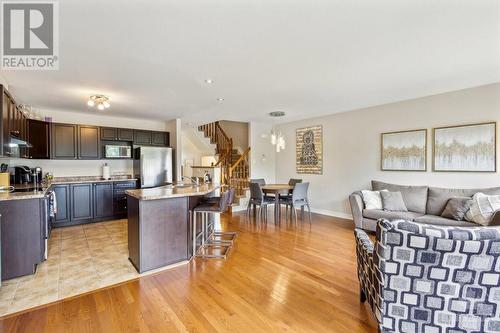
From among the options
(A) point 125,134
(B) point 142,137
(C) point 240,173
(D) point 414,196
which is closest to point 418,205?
(D) point 414,196

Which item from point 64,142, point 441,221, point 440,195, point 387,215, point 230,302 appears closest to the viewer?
point 230,302

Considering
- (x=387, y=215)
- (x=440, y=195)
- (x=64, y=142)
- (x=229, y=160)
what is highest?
(x=64, y=142)

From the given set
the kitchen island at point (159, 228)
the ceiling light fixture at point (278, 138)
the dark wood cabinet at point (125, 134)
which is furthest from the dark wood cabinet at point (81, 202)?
the ceiling light fixture at point (278, 138)

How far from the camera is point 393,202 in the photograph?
14.3 ft

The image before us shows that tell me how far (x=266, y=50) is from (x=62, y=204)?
4.80 metres

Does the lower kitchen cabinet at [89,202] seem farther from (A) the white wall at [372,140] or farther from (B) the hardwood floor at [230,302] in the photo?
(A) the white wall at [372,140]

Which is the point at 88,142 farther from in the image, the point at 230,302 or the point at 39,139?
the point at 230,302

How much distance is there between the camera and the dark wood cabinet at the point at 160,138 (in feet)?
20.3

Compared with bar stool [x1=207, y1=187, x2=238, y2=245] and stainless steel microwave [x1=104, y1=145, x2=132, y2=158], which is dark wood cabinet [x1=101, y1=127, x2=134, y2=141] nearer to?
stainless steel microwave [x1=104, y1=145, x2=132, y2=158]

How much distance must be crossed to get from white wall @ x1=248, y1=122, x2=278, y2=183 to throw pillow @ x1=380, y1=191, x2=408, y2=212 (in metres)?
3.63

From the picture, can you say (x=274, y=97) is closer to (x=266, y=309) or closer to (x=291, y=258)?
(x=291, y=258)

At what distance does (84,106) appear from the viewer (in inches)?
191

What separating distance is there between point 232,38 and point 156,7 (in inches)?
27.8

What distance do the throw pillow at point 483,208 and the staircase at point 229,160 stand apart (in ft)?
15.4
